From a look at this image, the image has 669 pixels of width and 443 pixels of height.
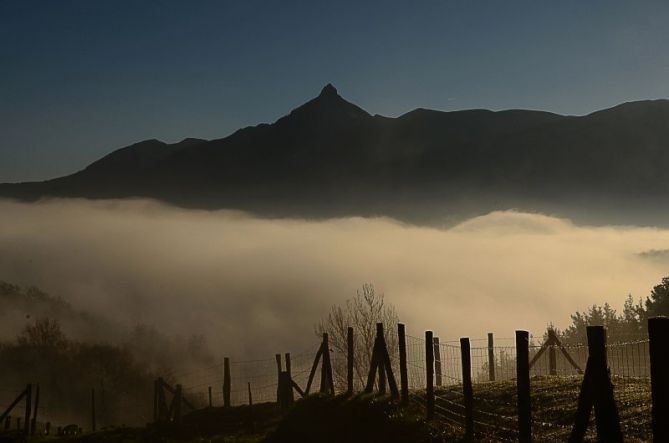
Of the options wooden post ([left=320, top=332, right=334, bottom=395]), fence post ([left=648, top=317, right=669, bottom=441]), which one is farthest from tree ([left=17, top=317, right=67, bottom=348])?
fence post ([left=648, top=317, right=669, bottom=441])

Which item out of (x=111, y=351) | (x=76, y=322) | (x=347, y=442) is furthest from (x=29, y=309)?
(x=347, y=442)

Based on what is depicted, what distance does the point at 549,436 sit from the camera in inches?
633

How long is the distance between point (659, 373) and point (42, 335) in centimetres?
15077

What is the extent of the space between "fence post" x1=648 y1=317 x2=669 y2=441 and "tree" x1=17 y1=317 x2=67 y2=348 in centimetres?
14616

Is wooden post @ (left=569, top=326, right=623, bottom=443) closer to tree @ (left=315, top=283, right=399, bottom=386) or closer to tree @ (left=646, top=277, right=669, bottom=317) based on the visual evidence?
tree @ (left=315, top=283, right=399, bottom=386)

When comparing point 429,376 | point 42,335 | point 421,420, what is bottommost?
point 42,335

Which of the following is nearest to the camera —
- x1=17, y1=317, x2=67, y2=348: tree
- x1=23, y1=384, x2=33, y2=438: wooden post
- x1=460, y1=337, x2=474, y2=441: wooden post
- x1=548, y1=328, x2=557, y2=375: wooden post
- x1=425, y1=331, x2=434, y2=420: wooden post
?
x1=460, y1=337, x2=474, y2=441: wooden post

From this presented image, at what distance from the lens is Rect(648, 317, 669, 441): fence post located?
9828 millimetres

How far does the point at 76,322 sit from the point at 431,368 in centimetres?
17037

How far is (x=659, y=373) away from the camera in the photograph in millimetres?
10062

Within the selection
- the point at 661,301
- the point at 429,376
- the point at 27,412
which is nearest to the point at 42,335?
the point at 27,412

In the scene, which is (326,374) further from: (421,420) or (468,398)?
A: (468,398)

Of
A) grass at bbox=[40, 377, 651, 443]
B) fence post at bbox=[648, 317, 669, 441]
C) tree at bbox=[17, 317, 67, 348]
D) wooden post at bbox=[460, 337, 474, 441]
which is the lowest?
tree at bbox=[17, 317, 67, 348]

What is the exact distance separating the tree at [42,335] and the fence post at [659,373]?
5754 inches
